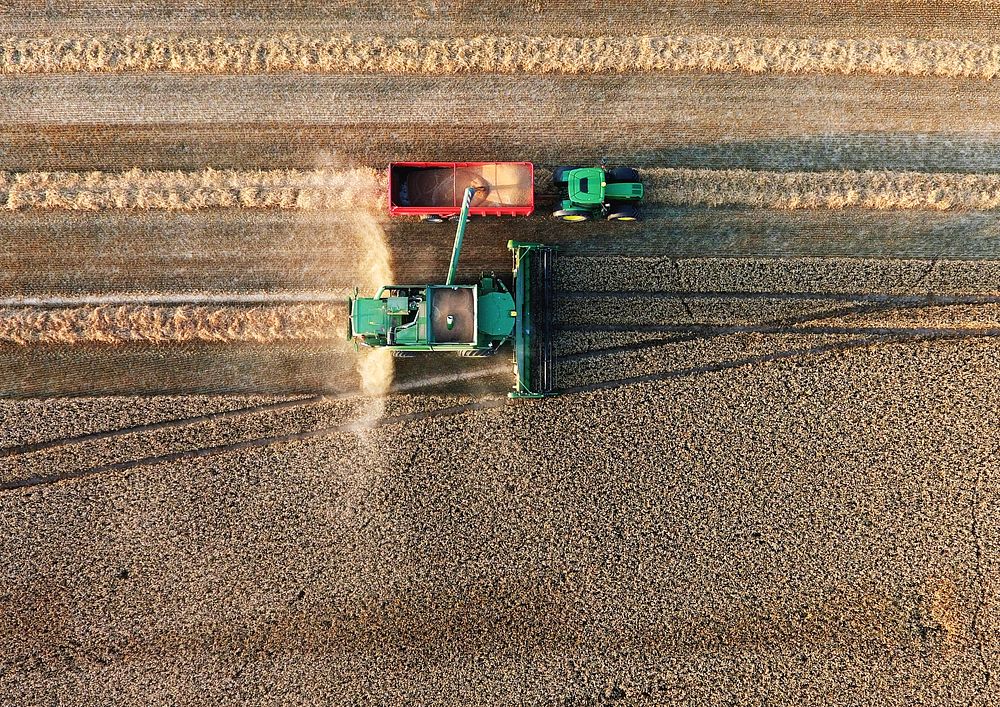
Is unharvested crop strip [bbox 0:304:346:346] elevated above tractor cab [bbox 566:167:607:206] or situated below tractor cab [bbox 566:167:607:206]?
below

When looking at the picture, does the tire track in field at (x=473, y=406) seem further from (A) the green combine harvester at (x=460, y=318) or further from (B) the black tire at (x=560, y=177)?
(B) the black tire at (x=560, y=177)

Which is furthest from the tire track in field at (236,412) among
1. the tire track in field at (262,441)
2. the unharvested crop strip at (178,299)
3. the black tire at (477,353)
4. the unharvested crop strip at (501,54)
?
the unharvested crop strip at (501,54)

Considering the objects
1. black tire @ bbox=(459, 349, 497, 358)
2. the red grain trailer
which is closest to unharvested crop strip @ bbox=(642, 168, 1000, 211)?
the red grain trailer

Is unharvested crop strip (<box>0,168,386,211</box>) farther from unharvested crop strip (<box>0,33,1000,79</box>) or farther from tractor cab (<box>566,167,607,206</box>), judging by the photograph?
tractor cab (<box>566,167,607,206</box>)

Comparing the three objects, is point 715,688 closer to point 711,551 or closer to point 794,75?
point 711,551

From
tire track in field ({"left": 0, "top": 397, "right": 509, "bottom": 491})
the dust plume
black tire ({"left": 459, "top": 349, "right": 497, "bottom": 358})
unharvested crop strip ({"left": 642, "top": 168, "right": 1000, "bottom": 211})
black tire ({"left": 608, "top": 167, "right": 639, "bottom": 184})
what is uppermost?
black tire ({"left": 608, "top": 167, "right": 639, "bottom": 184})

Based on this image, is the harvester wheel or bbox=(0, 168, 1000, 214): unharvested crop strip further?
bbox=(0, 168, 1000, 214): unharvested crop strip

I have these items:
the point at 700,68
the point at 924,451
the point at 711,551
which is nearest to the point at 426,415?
the point at 711,551

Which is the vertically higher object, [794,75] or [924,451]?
[794,75]
